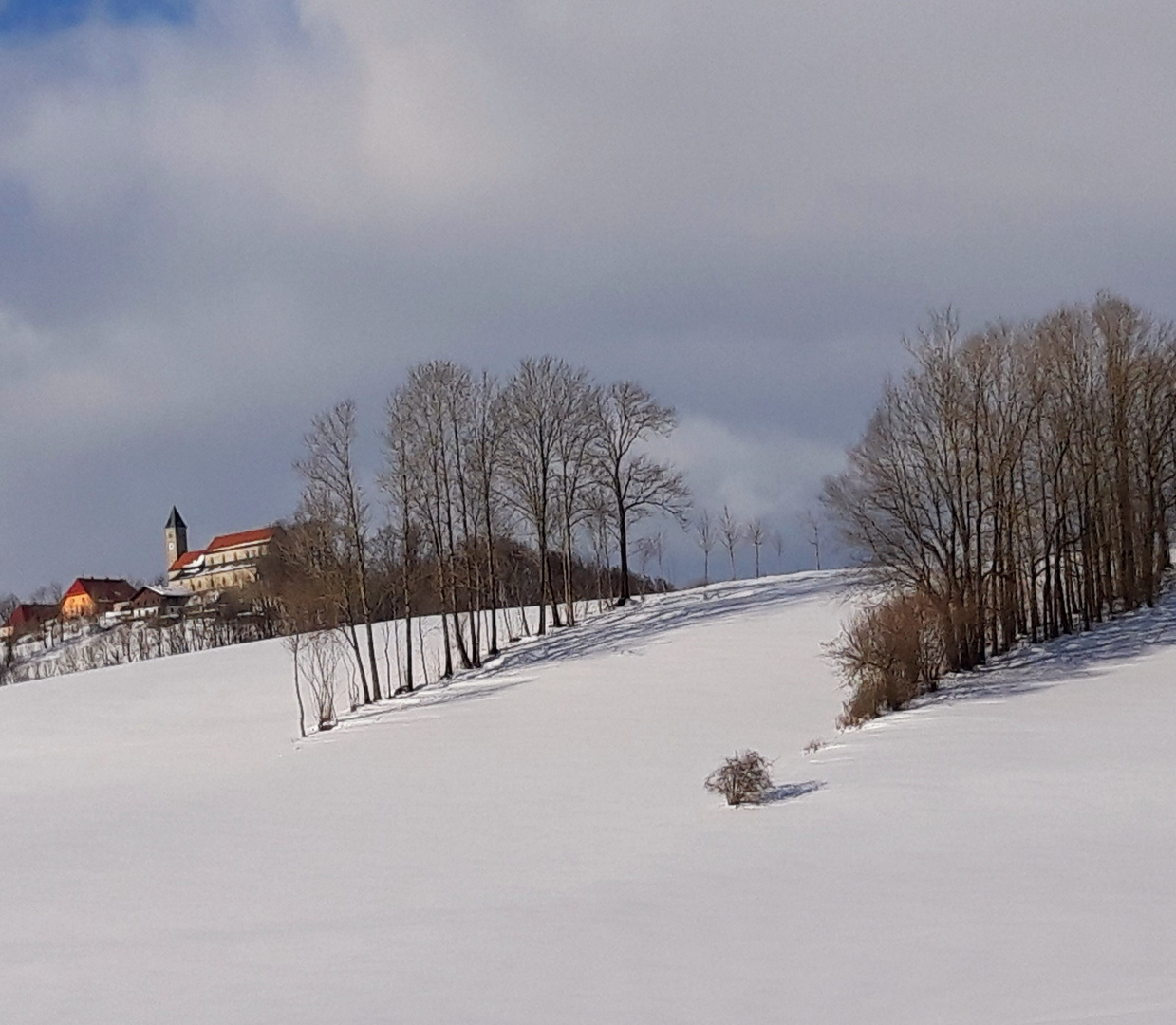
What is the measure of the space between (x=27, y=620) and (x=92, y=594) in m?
19.7

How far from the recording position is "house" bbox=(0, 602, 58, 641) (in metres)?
112

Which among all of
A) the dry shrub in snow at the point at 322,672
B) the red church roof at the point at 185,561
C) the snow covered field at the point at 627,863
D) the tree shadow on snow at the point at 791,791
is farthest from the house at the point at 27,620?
the tree shadow on snow at the point at 791,791

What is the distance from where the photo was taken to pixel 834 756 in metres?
22.3

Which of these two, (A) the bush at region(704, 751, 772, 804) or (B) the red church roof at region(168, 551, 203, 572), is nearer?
(A) the bush at region(704, 751, 772, 804)

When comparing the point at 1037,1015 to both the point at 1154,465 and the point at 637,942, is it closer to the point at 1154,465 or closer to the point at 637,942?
the point at 637,942

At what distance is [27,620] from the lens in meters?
124

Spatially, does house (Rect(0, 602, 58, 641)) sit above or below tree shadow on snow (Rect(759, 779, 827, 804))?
above

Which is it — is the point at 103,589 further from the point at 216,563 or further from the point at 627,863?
the point at 627,863

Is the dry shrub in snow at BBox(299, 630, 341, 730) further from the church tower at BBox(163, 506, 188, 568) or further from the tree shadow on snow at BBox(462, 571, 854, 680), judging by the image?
the church tower at BBox(163, 506, 188, 568)

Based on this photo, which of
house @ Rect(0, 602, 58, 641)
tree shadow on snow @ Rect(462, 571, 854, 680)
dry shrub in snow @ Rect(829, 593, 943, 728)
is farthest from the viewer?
house @ Rect(0, 602, 58, 641)

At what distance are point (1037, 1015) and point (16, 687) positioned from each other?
162 ft

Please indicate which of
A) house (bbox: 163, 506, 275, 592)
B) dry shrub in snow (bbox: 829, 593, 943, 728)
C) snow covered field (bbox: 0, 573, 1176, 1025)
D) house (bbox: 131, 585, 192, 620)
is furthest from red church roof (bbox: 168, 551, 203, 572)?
dry shrub in snow (bbox: 829, 593, 943, 728)

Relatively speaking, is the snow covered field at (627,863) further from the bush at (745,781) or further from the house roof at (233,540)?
the house roof at (233,540)

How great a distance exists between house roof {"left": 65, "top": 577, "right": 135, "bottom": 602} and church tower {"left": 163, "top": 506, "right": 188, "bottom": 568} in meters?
23.7
